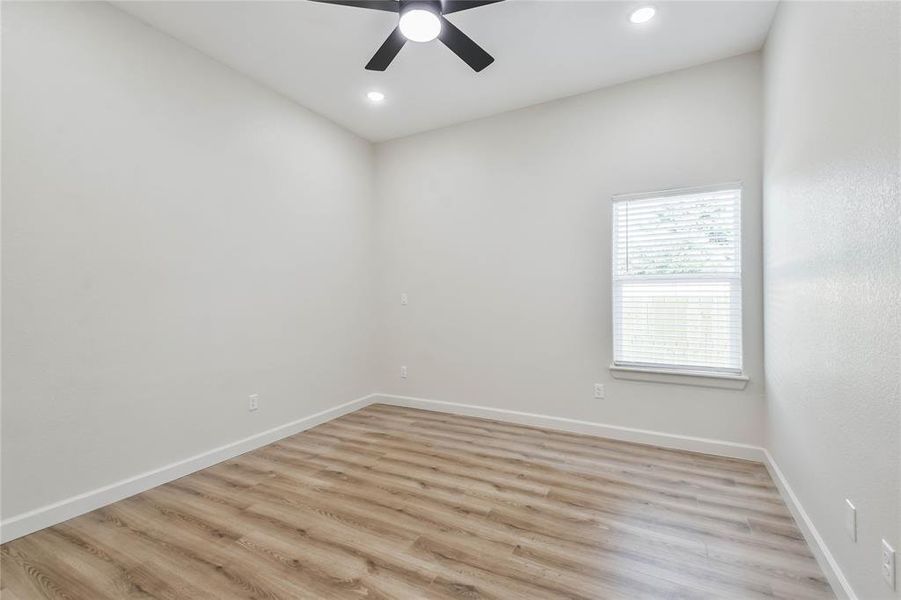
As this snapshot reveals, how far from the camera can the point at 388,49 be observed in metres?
2.34

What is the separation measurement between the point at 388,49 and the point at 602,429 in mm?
3209

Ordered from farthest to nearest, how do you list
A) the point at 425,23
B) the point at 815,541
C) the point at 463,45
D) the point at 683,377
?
1. the point at 683,377
2. the point at 463,45
3. the point at 425,23
4. the point at 815,541

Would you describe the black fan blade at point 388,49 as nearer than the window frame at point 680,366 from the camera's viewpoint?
Yes

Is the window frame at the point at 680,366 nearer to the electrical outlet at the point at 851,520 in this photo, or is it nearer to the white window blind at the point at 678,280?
the white window blind at the point at 678,280

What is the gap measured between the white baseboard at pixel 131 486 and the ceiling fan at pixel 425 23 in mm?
2931

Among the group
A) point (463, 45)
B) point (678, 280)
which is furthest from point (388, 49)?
point (678, 280)

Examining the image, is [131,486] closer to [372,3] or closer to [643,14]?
[372,3]

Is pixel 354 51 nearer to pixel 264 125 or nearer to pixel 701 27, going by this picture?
pixel 264 125

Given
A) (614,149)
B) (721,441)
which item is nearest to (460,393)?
(721,441)

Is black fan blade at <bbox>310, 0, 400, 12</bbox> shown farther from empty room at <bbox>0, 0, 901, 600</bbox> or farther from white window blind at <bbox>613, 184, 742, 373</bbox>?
white window blind at <bbox>613, 184, 742, 373</bbox>

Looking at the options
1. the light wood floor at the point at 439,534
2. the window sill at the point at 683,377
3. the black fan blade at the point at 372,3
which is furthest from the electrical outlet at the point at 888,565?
the black fan blade at the point at 372,3

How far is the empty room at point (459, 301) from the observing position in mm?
1661

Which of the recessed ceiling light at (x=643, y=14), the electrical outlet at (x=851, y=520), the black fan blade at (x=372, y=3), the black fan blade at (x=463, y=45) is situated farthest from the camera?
the recessed ceiling light at (x=643, y=14)

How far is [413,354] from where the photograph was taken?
14.4ft
